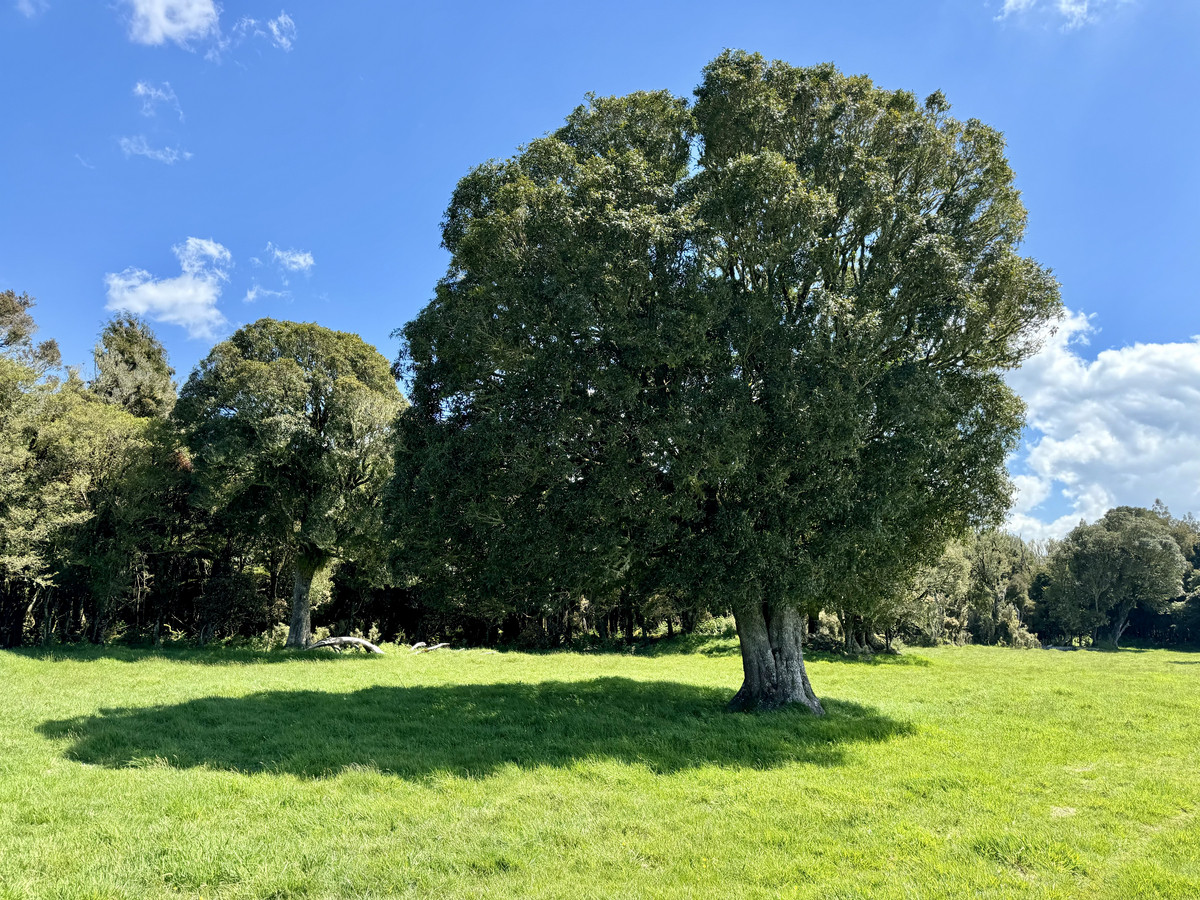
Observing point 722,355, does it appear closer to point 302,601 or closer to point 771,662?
point 771,662

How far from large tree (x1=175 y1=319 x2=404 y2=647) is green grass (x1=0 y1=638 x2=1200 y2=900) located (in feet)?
Result: 40.6

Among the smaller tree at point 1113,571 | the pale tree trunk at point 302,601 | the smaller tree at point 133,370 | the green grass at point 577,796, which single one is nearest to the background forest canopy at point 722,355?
the green grass at point 577,796

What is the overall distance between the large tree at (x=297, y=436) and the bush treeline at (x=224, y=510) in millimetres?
86

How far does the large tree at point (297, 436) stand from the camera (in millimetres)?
30156

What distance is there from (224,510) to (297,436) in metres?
7.66

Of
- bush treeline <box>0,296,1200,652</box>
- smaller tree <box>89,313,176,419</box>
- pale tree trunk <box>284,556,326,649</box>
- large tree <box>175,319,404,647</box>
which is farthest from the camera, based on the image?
smaller tree <box>89,313,176,419</box>

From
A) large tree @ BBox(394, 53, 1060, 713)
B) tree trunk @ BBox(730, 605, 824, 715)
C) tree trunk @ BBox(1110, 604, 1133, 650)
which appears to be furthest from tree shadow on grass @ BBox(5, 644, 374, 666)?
tree trunk @ BBox(1110, 604, 1133, 650)

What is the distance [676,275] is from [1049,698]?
18.2m

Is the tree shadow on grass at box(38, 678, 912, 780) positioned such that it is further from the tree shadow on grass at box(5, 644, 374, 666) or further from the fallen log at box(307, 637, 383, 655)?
the fallen log at box(307, 637, 383, 655)

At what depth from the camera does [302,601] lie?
3416cm

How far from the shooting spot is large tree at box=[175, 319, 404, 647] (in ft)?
98.9

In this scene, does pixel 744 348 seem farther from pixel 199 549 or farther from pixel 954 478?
pixel 199 549

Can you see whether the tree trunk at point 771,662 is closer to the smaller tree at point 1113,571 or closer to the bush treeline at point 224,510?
the bush treeline at point 224,510

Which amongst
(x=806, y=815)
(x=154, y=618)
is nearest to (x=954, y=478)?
(x=806, y=815)
